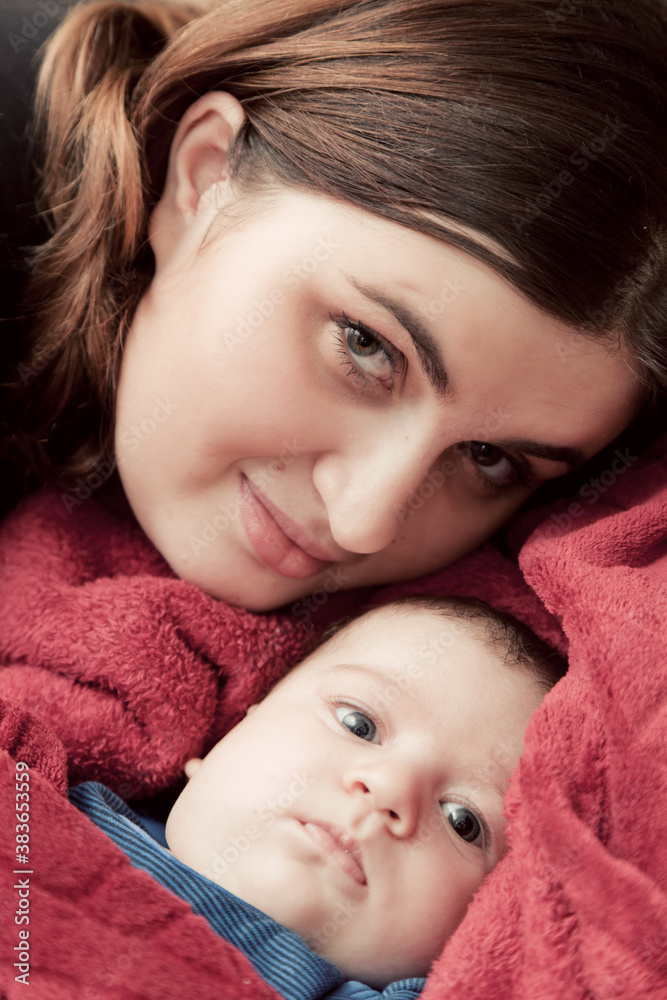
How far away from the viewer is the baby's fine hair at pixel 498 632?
3.28ft

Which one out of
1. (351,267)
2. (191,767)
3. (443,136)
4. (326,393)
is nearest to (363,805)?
(191,767)

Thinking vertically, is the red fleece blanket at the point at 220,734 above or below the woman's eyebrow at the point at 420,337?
below

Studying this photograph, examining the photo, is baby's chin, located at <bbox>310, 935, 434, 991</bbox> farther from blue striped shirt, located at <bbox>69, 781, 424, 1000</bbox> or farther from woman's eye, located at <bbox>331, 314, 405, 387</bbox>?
woman's eye, located at <bbox>331, 314, 405, 387</bbox>

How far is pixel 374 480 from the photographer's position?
93cm

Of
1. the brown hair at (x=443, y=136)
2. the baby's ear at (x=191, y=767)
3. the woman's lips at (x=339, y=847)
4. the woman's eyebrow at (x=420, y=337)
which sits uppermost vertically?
the brown hair at (x=443, y=136)

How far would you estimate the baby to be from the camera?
83 centimetres

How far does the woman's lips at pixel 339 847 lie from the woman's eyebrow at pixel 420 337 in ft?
1.42

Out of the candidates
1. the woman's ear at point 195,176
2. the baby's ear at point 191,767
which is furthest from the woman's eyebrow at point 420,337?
the baby's ear at point 191,767

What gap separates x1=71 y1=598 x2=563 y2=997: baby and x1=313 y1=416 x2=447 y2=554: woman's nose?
0.14m

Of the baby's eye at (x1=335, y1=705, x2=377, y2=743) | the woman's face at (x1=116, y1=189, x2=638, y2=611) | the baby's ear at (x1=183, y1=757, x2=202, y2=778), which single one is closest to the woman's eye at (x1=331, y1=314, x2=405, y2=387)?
the woman's face at (x1=116, y1=189, x2=638, y2=611)

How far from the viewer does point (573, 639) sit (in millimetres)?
928

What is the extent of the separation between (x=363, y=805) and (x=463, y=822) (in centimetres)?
13

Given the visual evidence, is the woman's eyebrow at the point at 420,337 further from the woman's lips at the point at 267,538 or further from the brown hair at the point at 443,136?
the woman's lips at the point at 267,538

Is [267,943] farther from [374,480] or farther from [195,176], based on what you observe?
[195,176]
